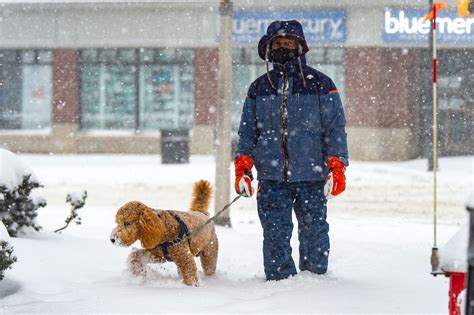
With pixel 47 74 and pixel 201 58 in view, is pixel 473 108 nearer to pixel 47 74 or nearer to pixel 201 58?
pixel 201 58

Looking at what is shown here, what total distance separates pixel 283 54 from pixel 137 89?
21568 mm

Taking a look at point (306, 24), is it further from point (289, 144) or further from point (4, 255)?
point (4, 255)

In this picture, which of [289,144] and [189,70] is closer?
[289,144]

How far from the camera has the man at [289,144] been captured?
18.7 ft

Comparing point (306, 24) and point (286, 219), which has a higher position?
point (306, 24)

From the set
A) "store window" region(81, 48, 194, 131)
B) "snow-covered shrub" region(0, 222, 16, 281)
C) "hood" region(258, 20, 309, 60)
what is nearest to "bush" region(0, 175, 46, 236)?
"snow-covered shrub" region(0, 222, 16, 281)

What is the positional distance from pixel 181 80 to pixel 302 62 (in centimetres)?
2104

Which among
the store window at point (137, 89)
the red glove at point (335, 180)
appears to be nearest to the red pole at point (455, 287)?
the red glove at point (335, 180)

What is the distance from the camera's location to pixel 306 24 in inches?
977

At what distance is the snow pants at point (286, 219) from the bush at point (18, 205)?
85.2 inches

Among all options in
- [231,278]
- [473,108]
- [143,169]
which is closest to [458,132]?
[473,108]

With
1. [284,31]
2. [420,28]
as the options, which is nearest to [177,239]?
[284,31]

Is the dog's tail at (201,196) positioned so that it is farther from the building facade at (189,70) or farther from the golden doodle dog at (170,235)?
the building facade at (189,70)

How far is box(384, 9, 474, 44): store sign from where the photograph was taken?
24406 mm
